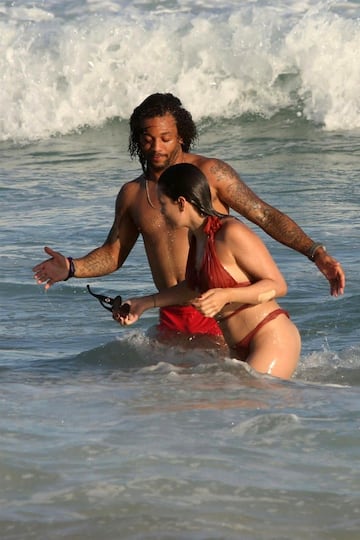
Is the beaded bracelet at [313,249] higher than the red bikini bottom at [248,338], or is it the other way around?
the beaded bracelet at [313,249]

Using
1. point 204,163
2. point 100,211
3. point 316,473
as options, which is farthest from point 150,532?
point 100,211

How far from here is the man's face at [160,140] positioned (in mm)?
6230

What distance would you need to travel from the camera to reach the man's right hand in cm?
623

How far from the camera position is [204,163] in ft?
20.6

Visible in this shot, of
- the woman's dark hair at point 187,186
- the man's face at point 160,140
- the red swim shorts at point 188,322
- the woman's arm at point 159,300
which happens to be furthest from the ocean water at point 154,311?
the man's face at point 160,140

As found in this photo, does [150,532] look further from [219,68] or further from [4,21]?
[4,21]

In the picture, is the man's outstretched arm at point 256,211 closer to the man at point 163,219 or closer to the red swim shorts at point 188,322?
the man at point 163,219

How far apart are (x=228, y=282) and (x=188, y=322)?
33.4 inches

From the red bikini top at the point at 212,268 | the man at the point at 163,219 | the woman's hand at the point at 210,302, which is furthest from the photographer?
the man at the point at 163,219

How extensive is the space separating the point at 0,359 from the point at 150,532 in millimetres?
3173

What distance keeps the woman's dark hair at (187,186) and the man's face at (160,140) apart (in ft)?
2.54

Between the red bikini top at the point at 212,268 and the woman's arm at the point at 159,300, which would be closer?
the red bikini top at the point at 212,268

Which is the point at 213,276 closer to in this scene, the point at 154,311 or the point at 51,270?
the point at 51,270

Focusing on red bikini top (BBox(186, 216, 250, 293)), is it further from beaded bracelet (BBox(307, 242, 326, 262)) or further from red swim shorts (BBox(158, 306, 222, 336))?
red swim shorts (BBox(158, 306, 222, 336))
